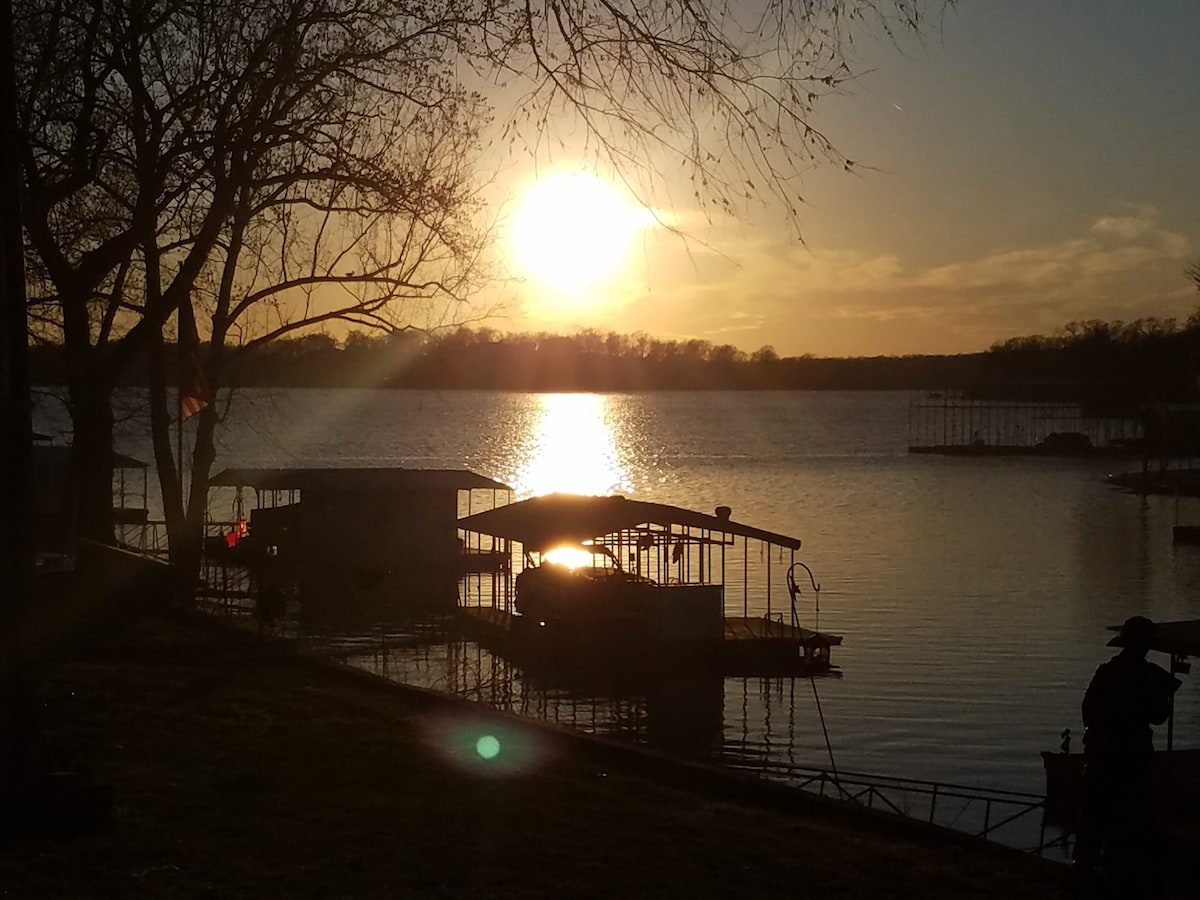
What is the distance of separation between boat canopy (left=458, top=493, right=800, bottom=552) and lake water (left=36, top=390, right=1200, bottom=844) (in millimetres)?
2991

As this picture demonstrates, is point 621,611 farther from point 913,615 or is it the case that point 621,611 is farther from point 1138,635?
point 1138,635

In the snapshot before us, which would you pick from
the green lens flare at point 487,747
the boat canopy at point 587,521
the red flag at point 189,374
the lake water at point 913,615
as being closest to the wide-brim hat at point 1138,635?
the green lens flare at point 487,747

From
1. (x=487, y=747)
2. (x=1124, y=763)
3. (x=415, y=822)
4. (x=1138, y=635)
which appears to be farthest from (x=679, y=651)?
(x=415, y=822)

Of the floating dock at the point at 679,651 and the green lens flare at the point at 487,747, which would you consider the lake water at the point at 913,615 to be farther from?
the green lens flare at the point at 487,747

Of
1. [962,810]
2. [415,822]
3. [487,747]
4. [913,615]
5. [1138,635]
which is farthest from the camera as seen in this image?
[913,615]

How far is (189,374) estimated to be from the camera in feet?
92.4

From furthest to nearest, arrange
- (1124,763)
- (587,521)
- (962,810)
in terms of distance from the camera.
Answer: (587,521), (962,810), (1124,763)

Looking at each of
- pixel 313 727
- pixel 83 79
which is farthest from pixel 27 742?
pixel 83 79

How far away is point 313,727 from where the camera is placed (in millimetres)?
11766

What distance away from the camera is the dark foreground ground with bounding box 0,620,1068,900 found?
7.18m

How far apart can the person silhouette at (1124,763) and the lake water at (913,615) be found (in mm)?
14476

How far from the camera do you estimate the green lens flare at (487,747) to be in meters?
11.1

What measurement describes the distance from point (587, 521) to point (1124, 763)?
23393 millimetres

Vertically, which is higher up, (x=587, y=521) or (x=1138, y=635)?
(x=1138, y=635)
